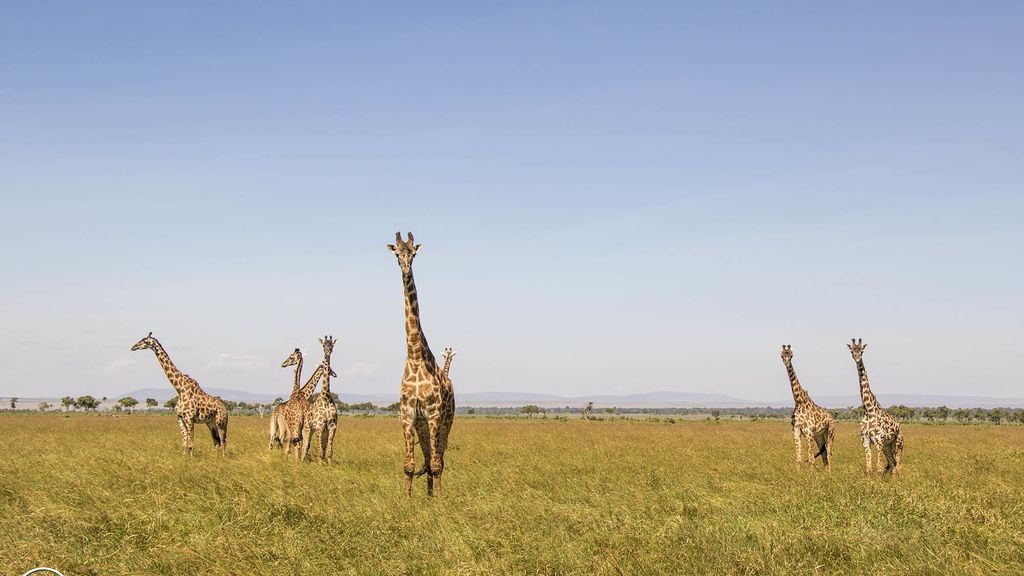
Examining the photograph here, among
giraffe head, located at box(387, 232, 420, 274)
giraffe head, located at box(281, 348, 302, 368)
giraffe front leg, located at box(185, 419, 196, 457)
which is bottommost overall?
giraffe front leg, located at box(185, 419, 196, 457)

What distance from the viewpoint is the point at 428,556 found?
23.7 feet

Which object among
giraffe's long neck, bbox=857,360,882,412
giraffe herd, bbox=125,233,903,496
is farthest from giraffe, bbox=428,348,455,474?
giraffe's long neck, bbox=857,360,882,412

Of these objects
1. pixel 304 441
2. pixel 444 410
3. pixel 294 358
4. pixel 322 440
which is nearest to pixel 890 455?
pixel 444 410

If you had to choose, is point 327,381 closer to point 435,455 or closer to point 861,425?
point 435,455

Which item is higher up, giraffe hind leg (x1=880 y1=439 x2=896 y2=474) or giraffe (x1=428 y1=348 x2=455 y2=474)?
giraffe (x1=428 y1=348 x2=455 y2=474)

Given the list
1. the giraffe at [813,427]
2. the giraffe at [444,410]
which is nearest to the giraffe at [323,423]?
the giraffe at [444,410]

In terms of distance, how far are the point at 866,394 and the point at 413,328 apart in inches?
448

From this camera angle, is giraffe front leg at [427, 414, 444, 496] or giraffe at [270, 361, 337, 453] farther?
giraffe at [270, 361, 337, 453]

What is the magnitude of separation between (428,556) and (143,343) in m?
15.2

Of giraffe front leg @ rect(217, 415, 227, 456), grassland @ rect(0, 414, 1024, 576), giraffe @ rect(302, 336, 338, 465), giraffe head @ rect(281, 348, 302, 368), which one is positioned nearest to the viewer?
grassland @ rect(0, 414, 1024, 576)

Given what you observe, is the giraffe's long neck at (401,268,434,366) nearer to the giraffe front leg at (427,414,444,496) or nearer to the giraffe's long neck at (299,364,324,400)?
the giraffe front leg at (427,414,444,496)

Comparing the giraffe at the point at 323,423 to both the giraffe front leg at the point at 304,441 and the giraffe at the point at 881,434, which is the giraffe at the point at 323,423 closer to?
the giraffe front leg at the point at 304,441

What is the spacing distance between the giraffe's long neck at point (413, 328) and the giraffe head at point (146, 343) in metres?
11.3

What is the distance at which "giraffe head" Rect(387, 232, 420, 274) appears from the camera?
37.7 ft
